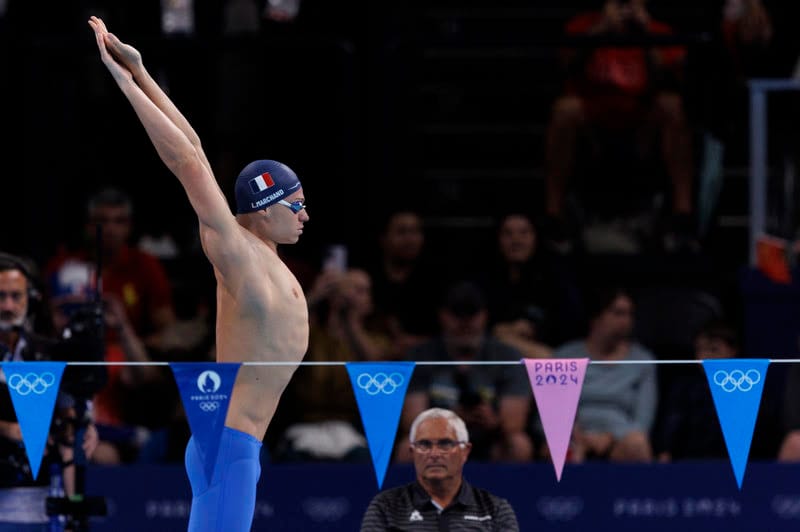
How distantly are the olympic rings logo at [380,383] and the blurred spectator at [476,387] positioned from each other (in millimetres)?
2140

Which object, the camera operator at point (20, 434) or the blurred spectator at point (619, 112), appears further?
the blurred spectator at point (619, 112)

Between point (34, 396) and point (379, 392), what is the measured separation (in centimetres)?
131

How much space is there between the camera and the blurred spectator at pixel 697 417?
8.85 meters

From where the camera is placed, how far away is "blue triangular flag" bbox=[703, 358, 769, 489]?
6637 millimetres

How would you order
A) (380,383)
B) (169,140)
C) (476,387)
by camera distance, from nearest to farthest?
(169,140)
(380,383)
(476,387)

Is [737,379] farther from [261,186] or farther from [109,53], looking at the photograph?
[109,53]

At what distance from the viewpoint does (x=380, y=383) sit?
21.8ft

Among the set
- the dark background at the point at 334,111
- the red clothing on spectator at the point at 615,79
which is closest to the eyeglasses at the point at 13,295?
the dark background at the point at 334,111

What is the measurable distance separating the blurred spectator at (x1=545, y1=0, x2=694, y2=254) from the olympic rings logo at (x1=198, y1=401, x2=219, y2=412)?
4099 millimetres

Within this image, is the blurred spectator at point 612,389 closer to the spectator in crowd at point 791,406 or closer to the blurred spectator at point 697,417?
the blurred spectator at point 697,417

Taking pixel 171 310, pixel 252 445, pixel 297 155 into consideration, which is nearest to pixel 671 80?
pixel 297 155

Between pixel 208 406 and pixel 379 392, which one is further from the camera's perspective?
pixel 379 392

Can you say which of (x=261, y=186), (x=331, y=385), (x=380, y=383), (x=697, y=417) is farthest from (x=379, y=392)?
(x=697, y=417)

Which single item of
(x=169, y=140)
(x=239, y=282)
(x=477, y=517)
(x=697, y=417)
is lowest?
(x=477, y=517)
